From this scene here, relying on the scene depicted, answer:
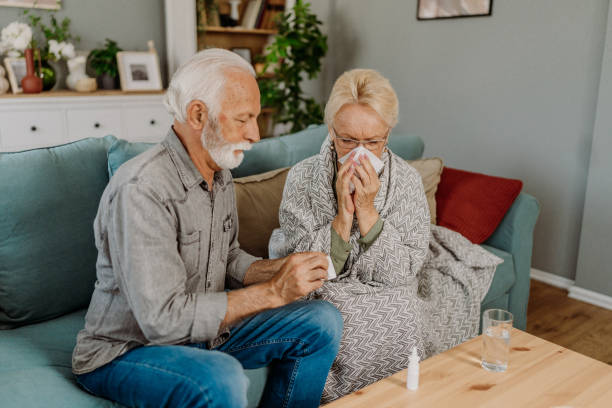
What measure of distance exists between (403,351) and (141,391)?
0.77m

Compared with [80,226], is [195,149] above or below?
above

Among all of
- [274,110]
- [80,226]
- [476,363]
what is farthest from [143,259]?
[274,110]

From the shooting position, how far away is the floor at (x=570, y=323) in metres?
2.26

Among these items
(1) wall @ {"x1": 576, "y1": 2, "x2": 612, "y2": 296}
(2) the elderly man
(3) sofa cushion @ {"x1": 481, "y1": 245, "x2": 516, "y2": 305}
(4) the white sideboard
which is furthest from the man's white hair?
(4) the white sideboard

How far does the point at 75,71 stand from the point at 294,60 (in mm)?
1377

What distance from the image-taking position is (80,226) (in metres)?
1.55

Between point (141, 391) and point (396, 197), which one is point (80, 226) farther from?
point (396, 197)

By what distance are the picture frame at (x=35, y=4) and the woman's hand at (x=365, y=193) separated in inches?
100

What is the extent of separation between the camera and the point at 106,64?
3.29 m

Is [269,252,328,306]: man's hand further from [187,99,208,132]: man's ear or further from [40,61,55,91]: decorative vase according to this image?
[40,61,55,91]: decorative vase

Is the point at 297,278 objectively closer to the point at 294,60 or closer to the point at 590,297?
the point at 590,297

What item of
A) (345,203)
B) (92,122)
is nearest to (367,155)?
(345,203)

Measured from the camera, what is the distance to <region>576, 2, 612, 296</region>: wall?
2462 millimetres

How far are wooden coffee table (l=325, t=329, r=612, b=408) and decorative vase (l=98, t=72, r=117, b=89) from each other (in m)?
2.77
